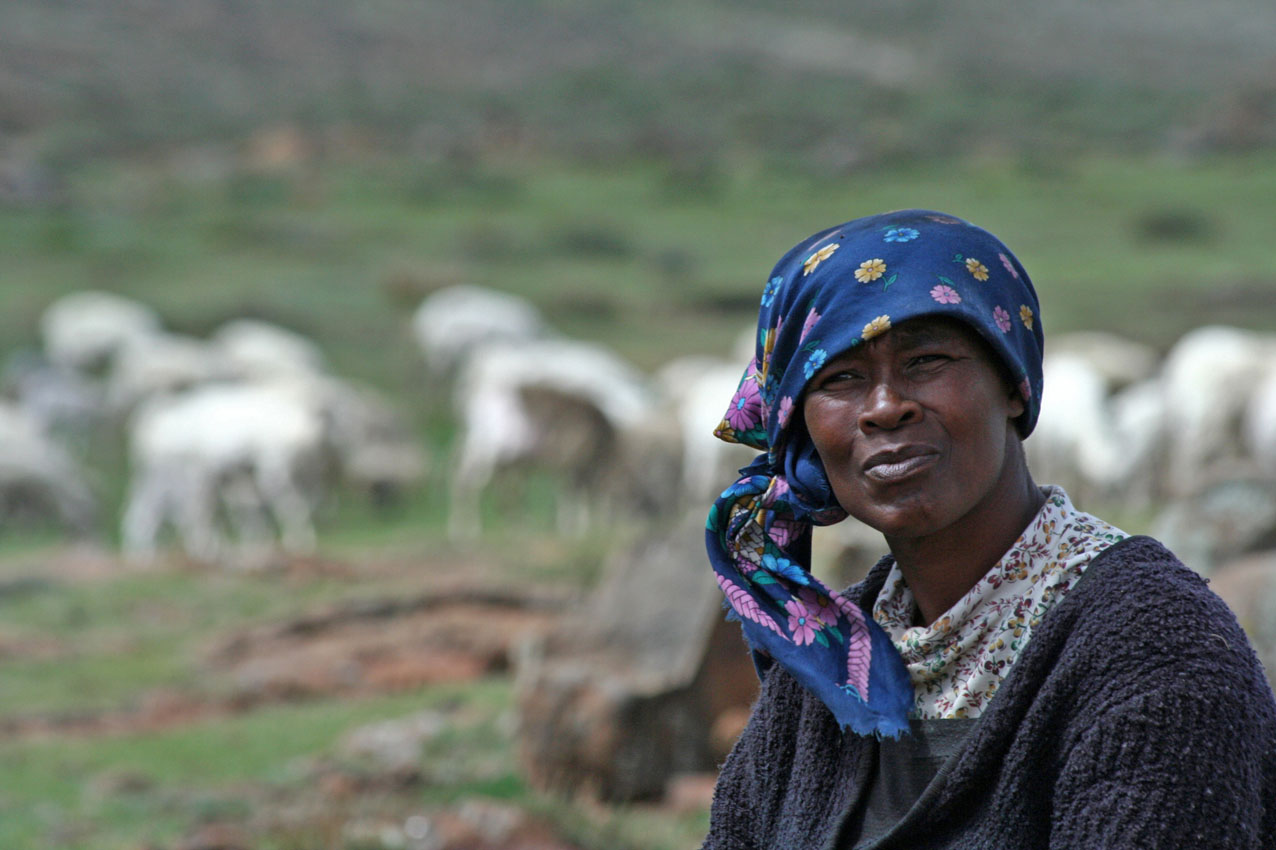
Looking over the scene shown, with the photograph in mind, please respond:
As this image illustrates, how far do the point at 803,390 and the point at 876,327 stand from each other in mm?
158

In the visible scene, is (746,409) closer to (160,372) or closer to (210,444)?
(210,444)

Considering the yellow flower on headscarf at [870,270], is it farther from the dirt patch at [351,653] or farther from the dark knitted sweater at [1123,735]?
the dirt patch at [351,653]

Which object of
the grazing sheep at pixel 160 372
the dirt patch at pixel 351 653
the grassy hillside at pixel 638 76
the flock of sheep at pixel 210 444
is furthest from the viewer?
the grassy hillside at pixel 638 76

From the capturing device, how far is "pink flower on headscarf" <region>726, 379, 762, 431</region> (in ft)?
7.01

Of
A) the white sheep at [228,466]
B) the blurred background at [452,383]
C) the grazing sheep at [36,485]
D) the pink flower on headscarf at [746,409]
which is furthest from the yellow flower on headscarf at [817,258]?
the grazing sheep at [36,485]

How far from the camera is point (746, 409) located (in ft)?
7.06

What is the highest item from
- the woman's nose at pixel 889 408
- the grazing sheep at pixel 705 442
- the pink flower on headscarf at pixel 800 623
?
the grazing sheep at pixel 705 442

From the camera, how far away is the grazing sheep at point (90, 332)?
989 inches

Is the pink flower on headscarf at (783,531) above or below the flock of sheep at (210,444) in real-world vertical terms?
below

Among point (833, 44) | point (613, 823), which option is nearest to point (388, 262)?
point (613, 823)

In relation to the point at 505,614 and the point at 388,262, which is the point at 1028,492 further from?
the point at 388,262

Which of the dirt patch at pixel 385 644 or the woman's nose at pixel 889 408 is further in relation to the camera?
the dirt patch at pixel 385 644

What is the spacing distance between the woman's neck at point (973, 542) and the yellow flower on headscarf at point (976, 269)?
0.83 feet

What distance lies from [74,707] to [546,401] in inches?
309
